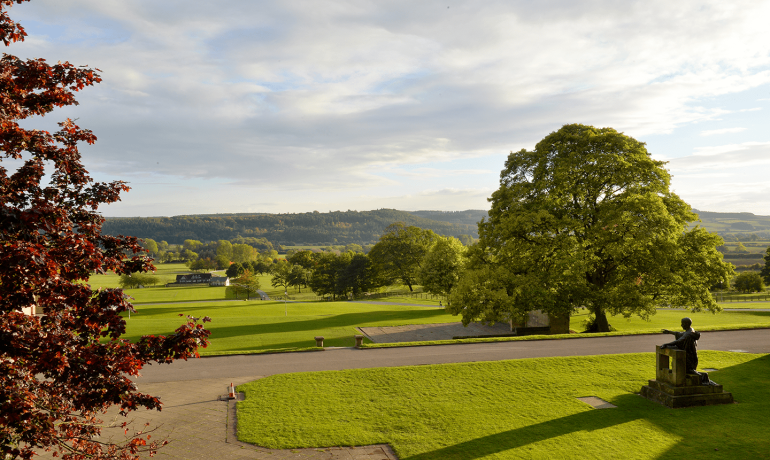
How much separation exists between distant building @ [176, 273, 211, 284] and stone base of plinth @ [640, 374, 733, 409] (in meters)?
113

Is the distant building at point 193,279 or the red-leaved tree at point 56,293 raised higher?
the red-leaved tree at point 56,293

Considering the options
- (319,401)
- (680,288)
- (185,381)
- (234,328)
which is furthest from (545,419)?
(234,328)

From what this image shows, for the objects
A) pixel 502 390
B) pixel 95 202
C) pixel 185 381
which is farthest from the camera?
pixel 185 381

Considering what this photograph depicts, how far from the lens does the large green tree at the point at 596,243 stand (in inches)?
851

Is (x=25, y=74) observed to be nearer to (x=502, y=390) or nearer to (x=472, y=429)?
(x=472, y=429)

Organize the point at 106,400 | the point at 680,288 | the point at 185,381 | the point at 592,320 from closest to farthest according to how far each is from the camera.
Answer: the point at 106,400
the point at 185,381
the point at 680,288
the point at 592,320

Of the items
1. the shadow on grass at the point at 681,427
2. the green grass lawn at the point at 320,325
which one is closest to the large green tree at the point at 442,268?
the green grass lawn at the point at 320,325

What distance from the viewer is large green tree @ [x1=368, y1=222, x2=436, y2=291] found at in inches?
2827

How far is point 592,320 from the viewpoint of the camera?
90.9ft

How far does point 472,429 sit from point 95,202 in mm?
9710

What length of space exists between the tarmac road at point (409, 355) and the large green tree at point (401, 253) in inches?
1990

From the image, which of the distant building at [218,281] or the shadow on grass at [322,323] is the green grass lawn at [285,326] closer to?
the shadow on grass at [322,323]

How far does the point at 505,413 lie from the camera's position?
38.9ft

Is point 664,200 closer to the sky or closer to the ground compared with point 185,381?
closer to the sky
